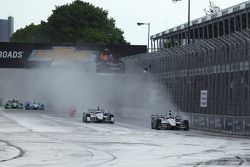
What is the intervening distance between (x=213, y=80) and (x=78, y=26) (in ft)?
234

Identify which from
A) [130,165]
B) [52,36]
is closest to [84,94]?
[52,36]

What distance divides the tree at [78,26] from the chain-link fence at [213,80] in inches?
2152

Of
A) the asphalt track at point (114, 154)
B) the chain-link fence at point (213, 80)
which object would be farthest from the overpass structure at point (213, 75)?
the asphalt track at point (114, 154)

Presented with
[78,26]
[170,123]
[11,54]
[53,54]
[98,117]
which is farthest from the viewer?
[78,26]

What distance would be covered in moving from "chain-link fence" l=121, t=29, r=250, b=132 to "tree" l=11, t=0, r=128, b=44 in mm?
54661

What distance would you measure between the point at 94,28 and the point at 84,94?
31.9m

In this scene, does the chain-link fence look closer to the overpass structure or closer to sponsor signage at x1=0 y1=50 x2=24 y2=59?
the overpass structure

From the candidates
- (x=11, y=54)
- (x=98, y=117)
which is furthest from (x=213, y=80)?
(x=11, y=54)

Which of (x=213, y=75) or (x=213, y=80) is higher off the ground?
(x=213, y=75)

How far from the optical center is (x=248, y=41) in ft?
124

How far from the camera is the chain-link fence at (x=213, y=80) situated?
38312 millimetres

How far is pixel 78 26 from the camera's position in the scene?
113688 millimetres

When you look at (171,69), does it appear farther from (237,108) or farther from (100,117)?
(237,108)

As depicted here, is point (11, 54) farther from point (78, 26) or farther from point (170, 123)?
point (78, 26)
